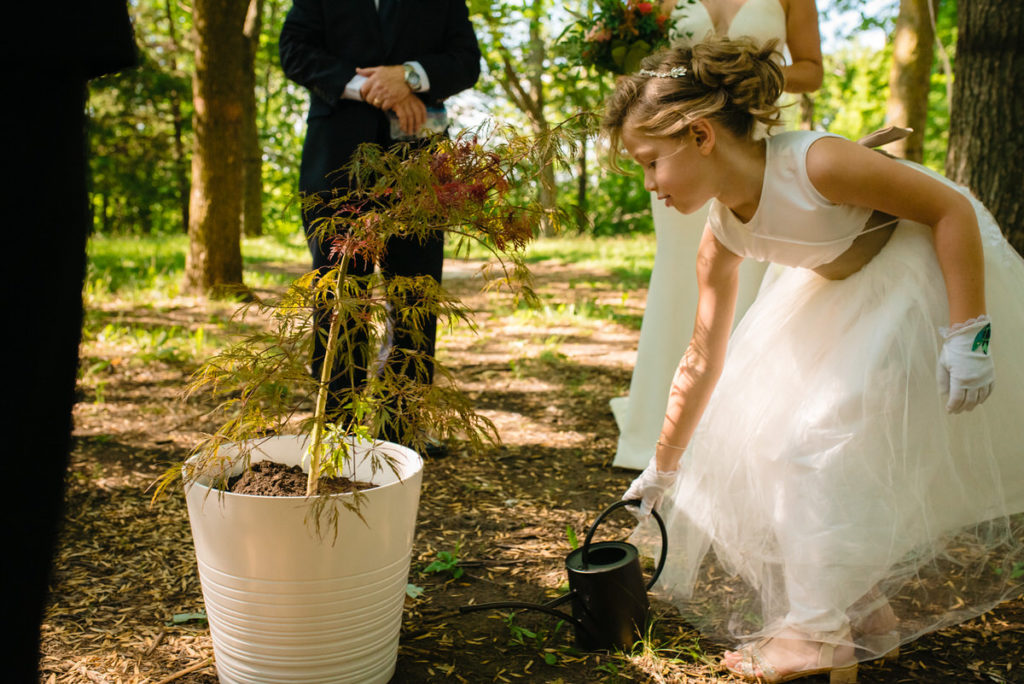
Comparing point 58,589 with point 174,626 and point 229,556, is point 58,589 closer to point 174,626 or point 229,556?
point 174,626

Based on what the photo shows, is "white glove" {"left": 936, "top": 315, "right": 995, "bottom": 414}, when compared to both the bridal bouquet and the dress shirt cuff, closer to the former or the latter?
the bridal bouquet

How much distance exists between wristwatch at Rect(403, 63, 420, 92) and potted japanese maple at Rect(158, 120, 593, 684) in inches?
55.2

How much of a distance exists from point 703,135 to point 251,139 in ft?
37.6

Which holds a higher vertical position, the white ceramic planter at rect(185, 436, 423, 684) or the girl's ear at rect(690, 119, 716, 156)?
the girl's ear at rect(690, 119, 716, 156)

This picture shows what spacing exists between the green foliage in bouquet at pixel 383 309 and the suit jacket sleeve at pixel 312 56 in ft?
4.60

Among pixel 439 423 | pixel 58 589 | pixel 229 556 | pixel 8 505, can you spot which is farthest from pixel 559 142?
pixel 58 589

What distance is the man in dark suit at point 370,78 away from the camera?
322 cm

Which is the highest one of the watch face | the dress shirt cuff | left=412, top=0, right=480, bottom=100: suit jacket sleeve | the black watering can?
left=412, top=0, right=480, bottom=100: suit jacket sleeve

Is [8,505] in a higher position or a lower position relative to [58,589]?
higher

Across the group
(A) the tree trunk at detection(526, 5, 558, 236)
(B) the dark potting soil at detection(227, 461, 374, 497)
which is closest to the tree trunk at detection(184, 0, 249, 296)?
(A) the tree trunk at detection(526, 5, 558, 236)

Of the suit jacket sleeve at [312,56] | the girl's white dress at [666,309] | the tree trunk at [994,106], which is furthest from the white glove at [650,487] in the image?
the tree trunk at [994,106]

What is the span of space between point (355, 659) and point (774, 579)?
3.63 ft

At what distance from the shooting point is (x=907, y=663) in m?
2.09

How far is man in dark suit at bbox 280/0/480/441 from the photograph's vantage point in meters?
3.22
